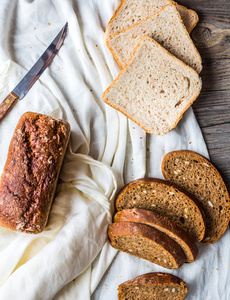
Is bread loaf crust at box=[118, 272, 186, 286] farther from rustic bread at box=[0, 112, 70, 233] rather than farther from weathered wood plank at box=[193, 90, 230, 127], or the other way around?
weathered wood plank at box=[193, 90, 230, 127]

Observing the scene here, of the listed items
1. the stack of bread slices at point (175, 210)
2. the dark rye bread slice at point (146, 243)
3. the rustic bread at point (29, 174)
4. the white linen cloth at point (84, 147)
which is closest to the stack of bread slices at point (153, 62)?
the white linen cloth at point (84, 147)

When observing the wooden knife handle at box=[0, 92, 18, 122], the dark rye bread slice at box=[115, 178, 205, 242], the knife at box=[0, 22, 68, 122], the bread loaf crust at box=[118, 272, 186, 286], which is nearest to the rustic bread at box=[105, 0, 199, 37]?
the knife at box=[0, 22, 68, 122]

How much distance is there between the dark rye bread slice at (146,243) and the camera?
228 centimetres

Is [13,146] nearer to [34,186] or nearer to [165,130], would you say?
[34,186]

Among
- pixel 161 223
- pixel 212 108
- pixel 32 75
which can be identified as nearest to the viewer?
pixel 161 223

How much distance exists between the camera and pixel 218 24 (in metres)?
2.48

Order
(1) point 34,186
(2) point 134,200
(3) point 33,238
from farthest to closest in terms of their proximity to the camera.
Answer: (2) point 134,200
(3) point 33,238
(1) point 34,186

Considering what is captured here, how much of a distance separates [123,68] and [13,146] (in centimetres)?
94

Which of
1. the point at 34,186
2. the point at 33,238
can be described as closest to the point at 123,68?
the point at 34,186

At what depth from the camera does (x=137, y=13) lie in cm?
240

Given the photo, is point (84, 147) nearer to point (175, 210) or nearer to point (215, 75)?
point (175, 210)

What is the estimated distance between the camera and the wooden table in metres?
2.47

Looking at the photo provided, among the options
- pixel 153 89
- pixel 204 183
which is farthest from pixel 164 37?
pixel 204 183

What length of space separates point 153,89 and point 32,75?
90cm
